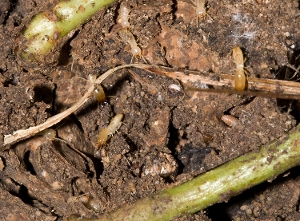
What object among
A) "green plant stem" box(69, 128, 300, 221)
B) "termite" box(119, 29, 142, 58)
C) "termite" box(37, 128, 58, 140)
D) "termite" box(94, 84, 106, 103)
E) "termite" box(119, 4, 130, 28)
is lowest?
"green plant stem" box(69, 128, 300, 221)

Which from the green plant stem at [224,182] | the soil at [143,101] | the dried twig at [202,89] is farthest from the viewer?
the soil at [143,101]

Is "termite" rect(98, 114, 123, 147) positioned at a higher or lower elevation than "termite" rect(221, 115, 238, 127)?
higher

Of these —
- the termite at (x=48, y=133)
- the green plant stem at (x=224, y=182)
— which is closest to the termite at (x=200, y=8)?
the green plant stem at (x=224, y=182)

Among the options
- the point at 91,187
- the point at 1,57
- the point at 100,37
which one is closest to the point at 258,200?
the point at 91,187

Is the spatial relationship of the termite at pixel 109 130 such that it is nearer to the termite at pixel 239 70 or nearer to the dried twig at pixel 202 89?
the dried twig at pixel 202 89

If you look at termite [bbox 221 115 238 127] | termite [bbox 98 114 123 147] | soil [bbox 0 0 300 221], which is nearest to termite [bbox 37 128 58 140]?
soil [bbox 0 0 300 221]

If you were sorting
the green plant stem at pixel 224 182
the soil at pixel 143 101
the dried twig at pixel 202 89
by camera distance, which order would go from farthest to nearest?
the soil at pixel 143 101, the dried twig at pixel 202 89, the green plant stem at pixel 224 182

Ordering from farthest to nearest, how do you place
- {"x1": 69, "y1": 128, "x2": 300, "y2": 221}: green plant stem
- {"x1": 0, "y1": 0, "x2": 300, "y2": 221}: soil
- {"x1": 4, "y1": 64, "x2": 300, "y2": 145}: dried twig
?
{"x1": 0, "y1": 0, "x2": 300, "y2": 221}: soil < {"x1": 4, "y1": 64, "x2": 300, "y2": 145}: dried twig < {"x1": 69, "y1": 128, "x2": 300, "y2": 221}: green plant stem

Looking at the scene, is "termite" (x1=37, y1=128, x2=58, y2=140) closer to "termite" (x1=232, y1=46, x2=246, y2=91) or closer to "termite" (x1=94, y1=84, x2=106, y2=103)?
"termite" (x1=94, y1=84, x2=106, y2=103)
